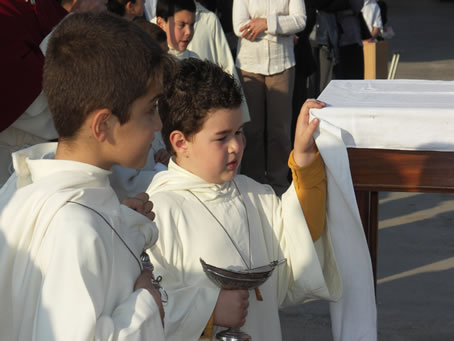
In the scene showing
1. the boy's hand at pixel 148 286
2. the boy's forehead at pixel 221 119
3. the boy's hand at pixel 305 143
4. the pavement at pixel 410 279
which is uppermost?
the boy's forehead at pixel 221 119

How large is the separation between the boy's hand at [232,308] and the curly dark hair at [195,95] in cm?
48

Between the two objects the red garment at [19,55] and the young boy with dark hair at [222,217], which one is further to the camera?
the red garment at [19,55]

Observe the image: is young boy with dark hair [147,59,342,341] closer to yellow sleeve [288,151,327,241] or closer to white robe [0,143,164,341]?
yellow sleeve [288,151,327,241]

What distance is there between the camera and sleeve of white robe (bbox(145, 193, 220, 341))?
2.25 meters

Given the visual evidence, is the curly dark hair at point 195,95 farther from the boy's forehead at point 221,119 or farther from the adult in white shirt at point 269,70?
the adult in white shirt at point 269,70

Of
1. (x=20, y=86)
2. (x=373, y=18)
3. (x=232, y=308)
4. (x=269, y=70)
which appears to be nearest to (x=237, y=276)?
(x=232, y=308)

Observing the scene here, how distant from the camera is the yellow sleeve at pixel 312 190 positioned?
2.50 m

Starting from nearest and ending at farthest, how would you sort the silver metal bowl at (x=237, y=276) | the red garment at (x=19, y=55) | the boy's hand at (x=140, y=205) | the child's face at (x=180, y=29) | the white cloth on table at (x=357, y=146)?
the boy's hand at (x=140, y=205), the silver metal bowl at (x=237, y=276), the white cloth on table at (x=357, y=146), the red garment at (x=19, y=55), the child's face at (x=180, y=29)

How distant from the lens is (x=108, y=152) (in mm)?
1696

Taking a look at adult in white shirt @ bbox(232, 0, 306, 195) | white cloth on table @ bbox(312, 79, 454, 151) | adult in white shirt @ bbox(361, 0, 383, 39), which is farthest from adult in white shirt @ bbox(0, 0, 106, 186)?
adult in white shirt @ bbox(361, 0, 383, 39)

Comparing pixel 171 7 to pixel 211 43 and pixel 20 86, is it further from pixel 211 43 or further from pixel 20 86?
pixel 20 86

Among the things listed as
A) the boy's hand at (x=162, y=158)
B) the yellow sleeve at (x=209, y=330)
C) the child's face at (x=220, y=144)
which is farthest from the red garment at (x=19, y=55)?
the yellow sleeve at (x=209, y=330)

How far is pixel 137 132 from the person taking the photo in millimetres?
1695

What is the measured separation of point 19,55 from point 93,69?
6.51 ft
